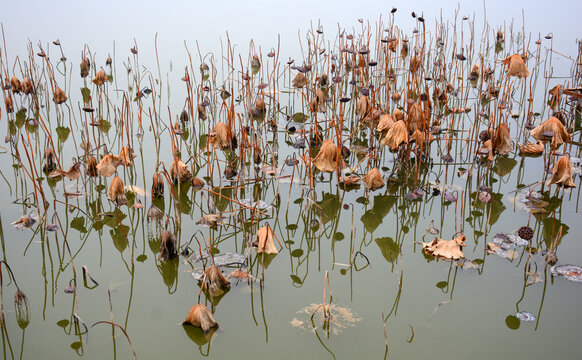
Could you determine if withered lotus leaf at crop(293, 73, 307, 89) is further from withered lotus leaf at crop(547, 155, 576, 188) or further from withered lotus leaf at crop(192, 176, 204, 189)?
withered lotus leaf at crop(547, 155, 576, 188)

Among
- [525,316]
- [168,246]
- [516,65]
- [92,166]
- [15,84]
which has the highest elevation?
[516,65]

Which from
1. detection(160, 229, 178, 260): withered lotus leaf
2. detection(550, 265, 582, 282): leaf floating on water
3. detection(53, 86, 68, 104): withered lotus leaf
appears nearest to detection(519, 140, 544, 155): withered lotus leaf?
detection(550, 265, 582, 282): leaf floating on water

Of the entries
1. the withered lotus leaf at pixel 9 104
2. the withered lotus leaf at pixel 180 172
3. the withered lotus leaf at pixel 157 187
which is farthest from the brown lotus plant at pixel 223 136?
the withered lotus leaf at pixel 9 104

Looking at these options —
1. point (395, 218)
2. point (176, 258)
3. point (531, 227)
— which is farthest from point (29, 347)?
point (531, 227)

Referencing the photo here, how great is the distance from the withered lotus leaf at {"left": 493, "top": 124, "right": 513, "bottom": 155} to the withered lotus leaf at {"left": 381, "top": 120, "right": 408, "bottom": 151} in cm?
39

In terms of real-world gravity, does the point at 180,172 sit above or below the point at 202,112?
below

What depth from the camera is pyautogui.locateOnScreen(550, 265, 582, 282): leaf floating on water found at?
1.47 metres

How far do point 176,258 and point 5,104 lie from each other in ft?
5.50

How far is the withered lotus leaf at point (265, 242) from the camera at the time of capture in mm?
1498

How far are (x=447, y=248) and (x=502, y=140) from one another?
2.38 ft

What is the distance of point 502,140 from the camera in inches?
82.5

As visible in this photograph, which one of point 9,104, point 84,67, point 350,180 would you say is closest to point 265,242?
point 350,180

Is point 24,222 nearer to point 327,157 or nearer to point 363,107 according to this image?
A: point 327,157

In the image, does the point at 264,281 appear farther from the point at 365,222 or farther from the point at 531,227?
the point at 531,227
